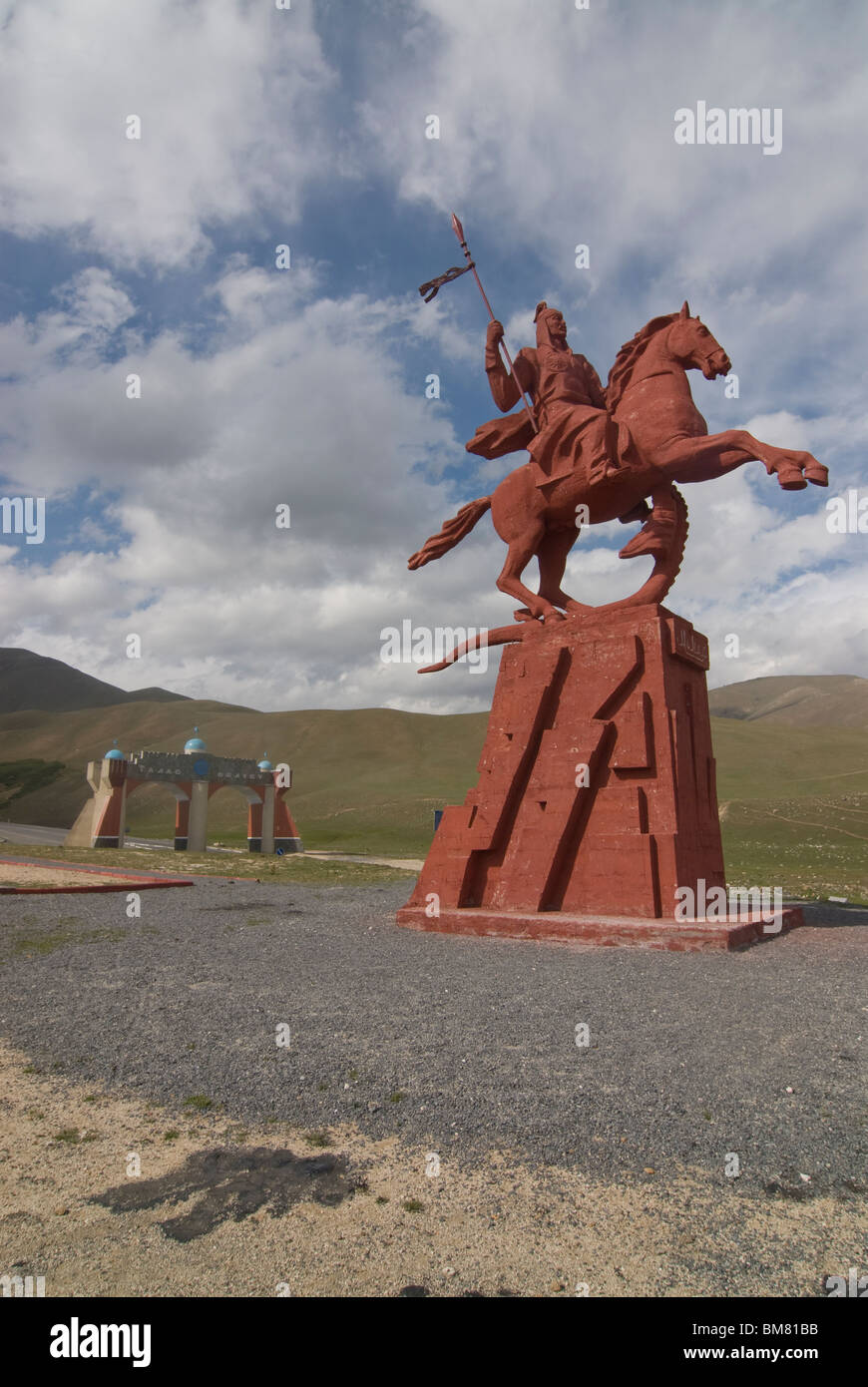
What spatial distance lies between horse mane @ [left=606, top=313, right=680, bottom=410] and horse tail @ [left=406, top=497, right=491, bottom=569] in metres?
3.32

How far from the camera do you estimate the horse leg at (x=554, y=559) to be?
16.1 meters

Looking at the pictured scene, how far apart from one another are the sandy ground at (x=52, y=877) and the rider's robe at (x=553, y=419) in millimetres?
13514

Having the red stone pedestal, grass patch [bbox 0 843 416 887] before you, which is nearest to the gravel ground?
the red stone pedestal

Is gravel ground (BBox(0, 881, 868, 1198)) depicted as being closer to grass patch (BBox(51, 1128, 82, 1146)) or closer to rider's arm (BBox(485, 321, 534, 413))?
grass patch (BBox(51, 1128, 82, 1146))

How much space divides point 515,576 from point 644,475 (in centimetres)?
318

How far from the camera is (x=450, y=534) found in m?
16.7

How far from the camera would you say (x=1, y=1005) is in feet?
24.3

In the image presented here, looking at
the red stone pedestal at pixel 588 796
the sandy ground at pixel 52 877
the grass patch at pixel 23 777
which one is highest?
the grass patch at pixel 23 777

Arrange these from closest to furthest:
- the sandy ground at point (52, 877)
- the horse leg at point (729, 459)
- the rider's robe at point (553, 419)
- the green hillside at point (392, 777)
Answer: the horse leg at point (729, 459) < the rider's robe at point (553, 419) < the sandy ground at point (52, 877) < the green hillside at point (392, 777)

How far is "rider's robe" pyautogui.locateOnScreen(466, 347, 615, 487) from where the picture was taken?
47.3 feet

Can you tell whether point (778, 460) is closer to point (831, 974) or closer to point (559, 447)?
point (559, 447)

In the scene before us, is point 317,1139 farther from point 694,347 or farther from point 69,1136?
point 694,347

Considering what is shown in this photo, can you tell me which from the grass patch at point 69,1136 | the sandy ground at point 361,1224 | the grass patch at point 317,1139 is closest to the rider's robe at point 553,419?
the grass patch at point 317,1139

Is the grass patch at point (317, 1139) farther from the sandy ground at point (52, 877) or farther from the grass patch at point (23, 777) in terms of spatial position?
the grass patch at point (23, 777)
